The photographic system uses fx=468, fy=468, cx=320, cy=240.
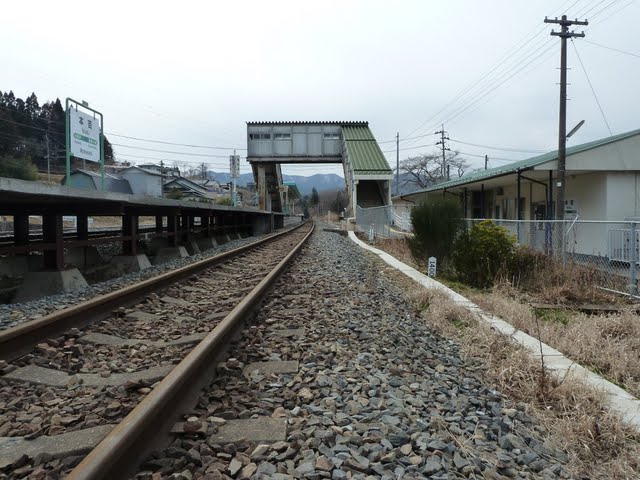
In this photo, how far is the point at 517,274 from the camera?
1069 centimetres

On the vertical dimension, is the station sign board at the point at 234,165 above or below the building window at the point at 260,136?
below

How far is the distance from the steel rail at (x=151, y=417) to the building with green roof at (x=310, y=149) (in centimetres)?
4330

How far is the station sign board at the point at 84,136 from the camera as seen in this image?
32.1 ft

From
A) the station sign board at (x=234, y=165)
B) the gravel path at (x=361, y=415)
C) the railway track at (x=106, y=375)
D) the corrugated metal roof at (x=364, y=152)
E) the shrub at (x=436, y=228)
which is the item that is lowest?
the gravel path at (x=361, y=415)

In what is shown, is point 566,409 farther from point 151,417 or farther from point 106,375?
point 106,375

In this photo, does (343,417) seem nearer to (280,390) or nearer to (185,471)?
(280,390)

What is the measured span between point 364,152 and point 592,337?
1730 inches

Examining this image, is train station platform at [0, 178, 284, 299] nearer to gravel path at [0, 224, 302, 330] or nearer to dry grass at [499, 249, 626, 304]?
gravel path at [0, 224, 302, 330]

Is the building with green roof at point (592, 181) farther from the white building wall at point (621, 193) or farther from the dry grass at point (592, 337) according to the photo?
the dry grass at point (592, 337)

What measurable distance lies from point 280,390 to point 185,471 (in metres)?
1.25

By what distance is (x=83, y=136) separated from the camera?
10.4m

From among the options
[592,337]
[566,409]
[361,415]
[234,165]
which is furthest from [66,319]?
[234,165]

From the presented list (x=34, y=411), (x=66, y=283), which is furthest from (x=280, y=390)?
(x=66, y=283)

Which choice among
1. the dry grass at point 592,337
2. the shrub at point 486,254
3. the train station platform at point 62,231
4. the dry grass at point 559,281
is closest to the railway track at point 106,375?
the train station platform at point 62,231
